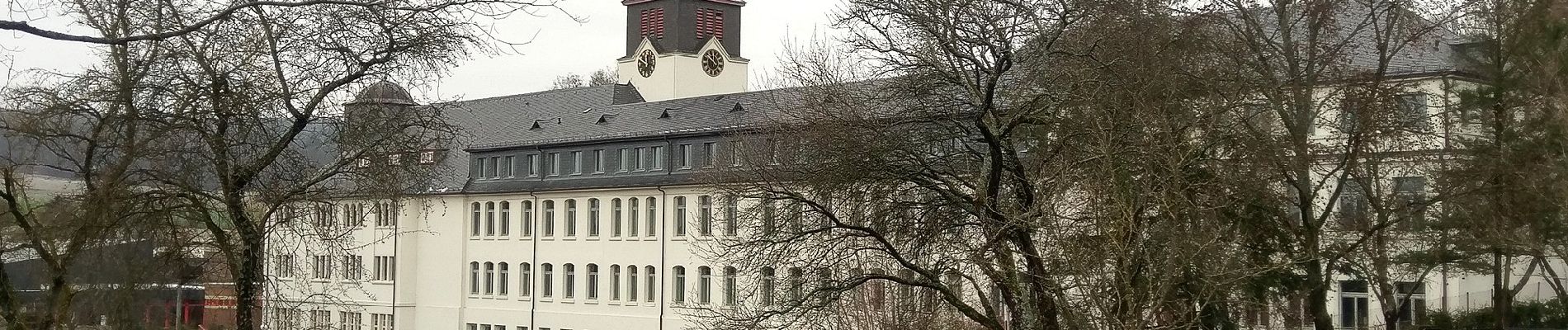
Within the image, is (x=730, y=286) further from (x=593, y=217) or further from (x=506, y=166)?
(x=506, y=166)

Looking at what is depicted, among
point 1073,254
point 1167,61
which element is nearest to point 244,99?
point 1073,254

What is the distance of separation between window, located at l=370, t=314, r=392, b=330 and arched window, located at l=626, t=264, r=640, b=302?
1456 cm

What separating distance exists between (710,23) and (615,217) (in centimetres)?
1327

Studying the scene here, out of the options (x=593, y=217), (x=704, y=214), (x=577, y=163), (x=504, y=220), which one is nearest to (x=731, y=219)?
(x=704, y=214)

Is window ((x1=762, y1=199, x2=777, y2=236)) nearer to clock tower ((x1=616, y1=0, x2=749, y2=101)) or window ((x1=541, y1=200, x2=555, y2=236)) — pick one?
window ((x1=541, y1=200, x2=555, y2=236))

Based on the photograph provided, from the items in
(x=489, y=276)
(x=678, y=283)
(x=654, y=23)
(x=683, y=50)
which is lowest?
(x=678, y=283)

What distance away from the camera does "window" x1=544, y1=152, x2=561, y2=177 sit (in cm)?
6650

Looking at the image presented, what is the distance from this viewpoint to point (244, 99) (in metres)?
15.8

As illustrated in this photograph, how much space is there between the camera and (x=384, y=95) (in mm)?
16969

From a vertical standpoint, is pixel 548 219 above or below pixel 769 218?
above

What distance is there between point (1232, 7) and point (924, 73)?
8.40m

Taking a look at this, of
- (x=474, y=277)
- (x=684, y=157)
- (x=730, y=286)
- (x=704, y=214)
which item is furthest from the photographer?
(x=474, y=277)

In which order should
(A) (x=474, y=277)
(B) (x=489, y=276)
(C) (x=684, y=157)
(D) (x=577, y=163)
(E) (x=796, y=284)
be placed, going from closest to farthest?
1. (E) (x=796, y=284)
2. (C) (x=684, y=157)
3. (D) (x=577, y=163)
4. (B) (x=489, y=276)
5. (A) (x=474, y=277)

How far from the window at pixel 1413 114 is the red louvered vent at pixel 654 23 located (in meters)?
45.1
